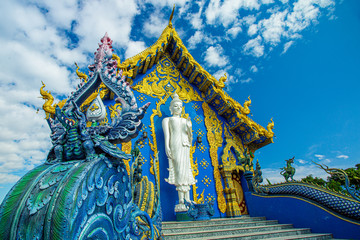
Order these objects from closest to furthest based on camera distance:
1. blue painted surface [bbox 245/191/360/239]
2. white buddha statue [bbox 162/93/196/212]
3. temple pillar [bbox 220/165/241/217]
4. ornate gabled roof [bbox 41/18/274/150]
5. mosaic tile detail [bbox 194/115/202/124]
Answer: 1. blue painted surface [bbox 245/191/360/239]
2. white buddha statue [bbox 162/93/196/212]
3. temple pillar [bbox 220/165/241/217]
4. ornate gabled roof [bbox 41/18/274/150]
5. mosaic tile detail [bbox 194/115/202/124]

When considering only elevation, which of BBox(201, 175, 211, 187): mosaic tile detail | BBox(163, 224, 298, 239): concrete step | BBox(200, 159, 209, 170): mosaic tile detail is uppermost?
BBox(200, 159, 209, 170): mosaic tile detail

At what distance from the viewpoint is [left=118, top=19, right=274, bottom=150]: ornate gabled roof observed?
6906 mm

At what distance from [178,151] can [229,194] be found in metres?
2.05

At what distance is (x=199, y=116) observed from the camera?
293 inches

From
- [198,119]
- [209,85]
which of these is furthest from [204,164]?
[209,85]

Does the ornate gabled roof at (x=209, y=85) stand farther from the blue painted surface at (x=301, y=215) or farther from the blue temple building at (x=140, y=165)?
the blue painted surface at (x=301, y=215)

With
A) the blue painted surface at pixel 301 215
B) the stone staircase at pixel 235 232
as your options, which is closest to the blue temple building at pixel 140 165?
the blue painted surface at pixel 301 215

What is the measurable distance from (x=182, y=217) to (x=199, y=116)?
3511 mm

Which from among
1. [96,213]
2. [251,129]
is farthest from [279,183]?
[96,213]

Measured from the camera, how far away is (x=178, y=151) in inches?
234

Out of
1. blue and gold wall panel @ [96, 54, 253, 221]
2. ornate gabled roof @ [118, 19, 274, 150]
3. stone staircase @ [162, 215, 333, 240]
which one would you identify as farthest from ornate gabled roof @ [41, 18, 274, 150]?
stone staircase @ [162, 215, 333, 240]

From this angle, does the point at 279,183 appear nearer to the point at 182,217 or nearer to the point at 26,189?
the point at 182,217

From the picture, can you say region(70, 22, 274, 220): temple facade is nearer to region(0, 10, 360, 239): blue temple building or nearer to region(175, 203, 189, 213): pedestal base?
region(0, 10, 360, 239): blue temple building

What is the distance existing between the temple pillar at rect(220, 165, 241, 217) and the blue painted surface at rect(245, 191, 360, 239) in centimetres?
46
